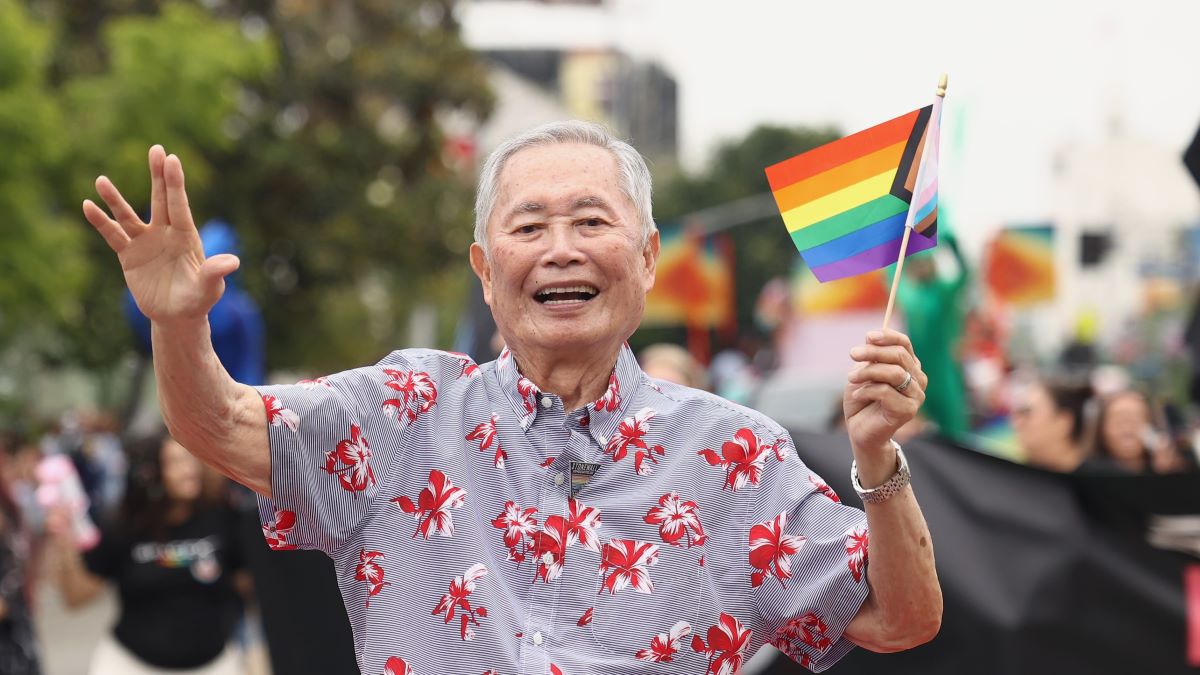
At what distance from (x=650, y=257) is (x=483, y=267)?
30cm

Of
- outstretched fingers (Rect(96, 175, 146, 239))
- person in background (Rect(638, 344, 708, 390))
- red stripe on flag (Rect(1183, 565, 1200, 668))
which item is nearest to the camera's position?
outstretched fingers (Rect(96, 175, 146, 239))

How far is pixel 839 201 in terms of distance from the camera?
303 cm

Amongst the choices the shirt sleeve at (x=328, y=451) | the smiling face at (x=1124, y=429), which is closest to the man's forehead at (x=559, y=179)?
the shirt sleeve at (x=328, y=451)

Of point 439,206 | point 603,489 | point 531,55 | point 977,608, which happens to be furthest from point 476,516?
point 531,55

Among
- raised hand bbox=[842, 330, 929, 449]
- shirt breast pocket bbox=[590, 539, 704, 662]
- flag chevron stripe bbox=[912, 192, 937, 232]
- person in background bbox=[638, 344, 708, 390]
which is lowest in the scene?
person in background bbox=[638, 344, 708, 390]

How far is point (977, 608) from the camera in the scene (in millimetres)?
5625

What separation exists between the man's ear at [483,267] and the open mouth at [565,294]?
137 mm

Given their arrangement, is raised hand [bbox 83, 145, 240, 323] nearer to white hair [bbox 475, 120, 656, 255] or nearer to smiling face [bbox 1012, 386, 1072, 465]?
white hair [bbox 475, 120, 656, 255]

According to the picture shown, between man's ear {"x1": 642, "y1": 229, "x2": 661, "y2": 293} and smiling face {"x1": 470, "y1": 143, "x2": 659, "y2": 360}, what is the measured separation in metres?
0.08

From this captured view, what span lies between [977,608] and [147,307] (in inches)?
145

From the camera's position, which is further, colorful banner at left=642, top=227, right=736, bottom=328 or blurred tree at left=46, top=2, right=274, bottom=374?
blurred tree at left=46, top=2, right=274, bottom=374

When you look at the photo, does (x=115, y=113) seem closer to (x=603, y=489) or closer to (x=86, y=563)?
(x=86, y=563)

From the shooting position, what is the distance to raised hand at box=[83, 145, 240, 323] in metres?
2.59

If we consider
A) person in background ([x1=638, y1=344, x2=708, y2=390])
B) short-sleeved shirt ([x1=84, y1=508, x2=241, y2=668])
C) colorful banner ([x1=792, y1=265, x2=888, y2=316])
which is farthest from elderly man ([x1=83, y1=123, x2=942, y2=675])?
colorful banner ([x1=792, y1=265, x2=888, y2=316])
